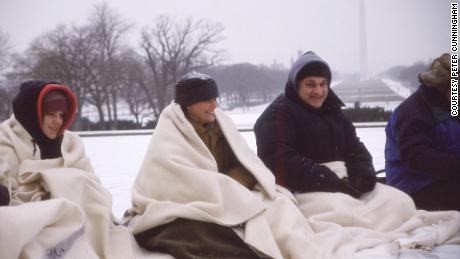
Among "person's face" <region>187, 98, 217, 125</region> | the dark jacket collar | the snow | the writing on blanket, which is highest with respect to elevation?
"person's face" <region>187, 98, 217, 125</region>

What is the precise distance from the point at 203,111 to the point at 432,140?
76.2 inches

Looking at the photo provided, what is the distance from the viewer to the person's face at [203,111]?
12.4 ft

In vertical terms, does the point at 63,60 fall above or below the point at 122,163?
above

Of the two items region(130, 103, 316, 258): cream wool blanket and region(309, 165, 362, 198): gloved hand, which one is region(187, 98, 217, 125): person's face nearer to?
region(130, 103, 316, 258): cream wool blanket

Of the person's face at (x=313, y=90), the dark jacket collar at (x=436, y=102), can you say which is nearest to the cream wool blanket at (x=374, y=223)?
the person's face at (x=313, y=90)

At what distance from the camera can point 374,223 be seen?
3846mm

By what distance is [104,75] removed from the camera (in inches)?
1513

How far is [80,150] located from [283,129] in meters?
1.61

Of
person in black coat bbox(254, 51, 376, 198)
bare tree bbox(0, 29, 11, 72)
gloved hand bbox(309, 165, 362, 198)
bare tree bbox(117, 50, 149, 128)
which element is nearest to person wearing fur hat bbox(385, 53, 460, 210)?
person in black coat bbox(254, 51, 376, 198)

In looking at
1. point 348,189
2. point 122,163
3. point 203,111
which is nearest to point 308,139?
point 348,189

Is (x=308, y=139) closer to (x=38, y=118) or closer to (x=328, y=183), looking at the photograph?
(x=328, y=183)

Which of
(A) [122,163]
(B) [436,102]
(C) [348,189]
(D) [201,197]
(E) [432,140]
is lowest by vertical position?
(A) [122,163]

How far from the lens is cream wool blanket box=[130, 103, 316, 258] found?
3.25 meters

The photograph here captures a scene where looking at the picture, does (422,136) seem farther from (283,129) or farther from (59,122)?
(59,122)
